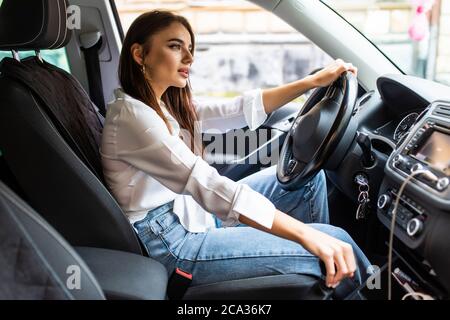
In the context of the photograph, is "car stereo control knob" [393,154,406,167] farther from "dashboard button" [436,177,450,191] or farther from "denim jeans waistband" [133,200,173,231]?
"denim jeans waistband" [133,200,173,231]

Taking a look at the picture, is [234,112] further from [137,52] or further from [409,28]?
[409,28]

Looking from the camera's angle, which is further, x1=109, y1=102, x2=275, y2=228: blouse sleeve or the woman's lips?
the woman's lips

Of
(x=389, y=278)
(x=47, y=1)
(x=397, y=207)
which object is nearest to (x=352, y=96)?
(x=397, y=207)

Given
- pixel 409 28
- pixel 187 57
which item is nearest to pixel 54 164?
pixel 187 57

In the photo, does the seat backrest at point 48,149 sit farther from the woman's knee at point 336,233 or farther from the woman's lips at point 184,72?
the woman's knee at point 336,233

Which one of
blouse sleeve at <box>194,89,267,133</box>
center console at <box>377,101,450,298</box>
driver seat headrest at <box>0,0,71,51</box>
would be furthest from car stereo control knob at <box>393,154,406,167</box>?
driver seat headrest at <box>0,0,71,51</box>

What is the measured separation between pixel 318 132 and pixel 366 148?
0.15m

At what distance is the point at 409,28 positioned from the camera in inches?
84.7

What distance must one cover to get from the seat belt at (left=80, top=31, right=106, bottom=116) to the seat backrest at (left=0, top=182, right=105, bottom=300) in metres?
1.44

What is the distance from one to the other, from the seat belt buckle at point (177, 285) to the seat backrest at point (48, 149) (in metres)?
0.12

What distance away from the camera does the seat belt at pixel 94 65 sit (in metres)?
2.26

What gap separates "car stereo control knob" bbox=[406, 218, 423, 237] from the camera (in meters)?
1.07

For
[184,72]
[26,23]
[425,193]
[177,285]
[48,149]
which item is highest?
[26,23]

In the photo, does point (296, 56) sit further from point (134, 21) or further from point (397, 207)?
point (397, 207)
